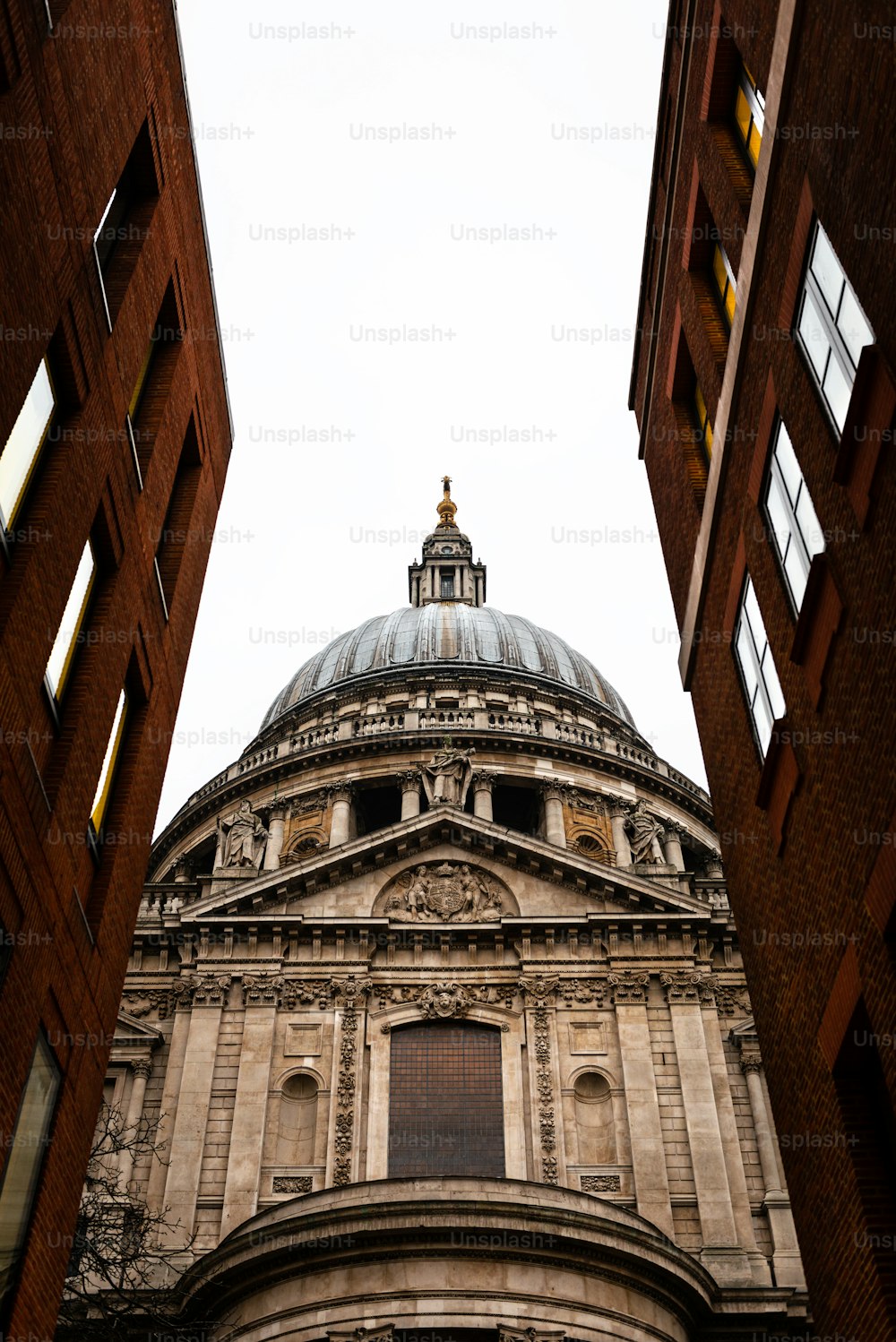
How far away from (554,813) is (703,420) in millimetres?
33910

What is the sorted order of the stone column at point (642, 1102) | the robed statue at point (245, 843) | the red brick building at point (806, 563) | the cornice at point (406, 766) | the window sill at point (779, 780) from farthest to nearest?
the cornice at point (406, 766) < the robed statue at point (245, 843) < the stone column at point (642, 1102) < the window sill at point (779, 780) < the red brick building at point (806, 563)

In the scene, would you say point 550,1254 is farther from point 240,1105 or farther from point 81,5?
point 81,5

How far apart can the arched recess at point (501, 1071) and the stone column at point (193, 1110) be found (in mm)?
3700

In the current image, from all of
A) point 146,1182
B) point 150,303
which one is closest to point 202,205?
point 150,303

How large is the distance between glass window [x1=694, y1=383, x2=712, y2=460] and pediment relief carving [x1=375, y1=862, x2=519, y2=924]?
1774 cm

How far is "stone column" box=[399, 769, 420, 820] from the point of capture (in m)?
50.8

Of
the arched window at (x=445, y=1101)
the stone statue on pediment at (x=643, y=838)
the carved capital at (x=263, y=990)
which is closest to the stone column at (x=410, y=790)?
the stone statue on pediment at (x=643, y=838)

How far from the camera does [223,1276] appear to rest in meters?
24.8

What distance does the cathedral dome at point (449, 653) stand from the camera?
212 ft

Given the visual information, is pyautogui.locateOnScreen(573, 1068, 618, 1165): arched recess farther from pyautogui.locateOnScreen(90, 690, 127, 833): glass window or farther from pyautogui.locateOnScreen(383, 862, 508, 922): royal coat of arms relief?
pyautogui.locateOnScreen(90, 690, 127, 833): glass window

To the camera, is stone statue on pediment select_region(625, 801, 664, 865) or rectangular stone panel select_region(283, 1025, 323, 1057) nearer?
rectangular stone panel select_region(283, 1025, 323, 1057)

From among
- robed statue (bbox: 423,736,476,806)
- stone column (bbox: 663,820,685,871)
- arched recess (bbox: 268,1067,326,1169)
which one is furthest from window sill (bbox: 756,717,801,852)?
stone column (bbox: 663,820,685,871)

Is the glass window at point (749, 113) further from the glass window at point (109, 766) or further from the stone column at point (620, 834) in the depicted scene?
the stone column at point (620, 834)

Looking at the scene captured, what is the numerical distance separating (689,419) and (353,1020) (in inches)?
720
